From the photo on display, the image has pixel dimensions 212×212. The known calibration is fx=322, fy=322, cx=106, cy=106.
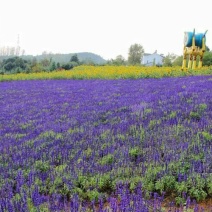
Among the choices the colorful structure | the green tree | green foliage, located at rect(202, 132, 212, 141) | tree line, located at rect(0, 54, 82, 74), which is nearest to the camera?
green foliage, located at rect(202, 132, 212, 141)

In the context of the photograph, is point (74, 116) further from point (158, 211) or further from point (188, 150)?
point (158, 211)

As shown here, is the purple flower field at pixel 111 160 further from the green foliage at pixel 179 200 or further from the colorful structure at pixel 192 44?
the colorful structure at pixel 192 44

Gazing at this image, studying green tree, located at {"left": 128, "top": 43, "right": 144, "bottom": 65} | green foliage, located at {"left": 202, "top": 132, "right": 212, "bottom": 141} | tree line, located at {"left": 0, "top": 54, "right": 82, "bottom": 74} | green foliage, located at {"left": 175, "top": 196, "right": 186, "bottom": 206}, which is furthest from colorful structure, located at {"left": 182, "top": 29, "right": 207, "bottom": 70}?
green tree, located at {"left": 128, "top": 43, "right": 144, "bottom": 65}

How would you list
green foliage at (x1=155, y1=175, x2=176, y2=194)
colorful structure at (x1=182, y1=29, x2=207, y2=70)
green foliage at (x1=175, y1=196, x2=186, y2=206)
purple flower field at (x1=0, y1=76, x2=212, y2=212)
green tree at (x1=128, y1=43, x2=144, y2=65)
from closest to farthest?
1. green foliage at (x1=175, y1=196, x2=186, y2=206)
2. purple flower field at (x1=0, y1=76, x2=212, y2=212)
3. green foliage at (x1=155, y1=175, x2=176, y2=194)
4. colorful structure at (x1=182, y1=29, x2=207, y2=70)
5. green tree at (x1=128, y1=43, x2=144, y2=65)

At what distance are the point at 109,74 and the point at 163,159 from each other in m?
21.1

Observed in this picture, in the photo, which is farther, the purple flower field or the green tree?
the green tree

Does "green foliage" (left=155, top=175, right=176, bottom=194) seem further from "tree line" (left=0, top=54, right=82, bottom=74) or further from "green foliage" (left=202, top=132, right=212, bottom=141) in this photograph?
"tree line" (left=0, top=54, right=82, bottom=74)

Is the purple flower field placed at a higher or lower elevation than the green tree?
lower

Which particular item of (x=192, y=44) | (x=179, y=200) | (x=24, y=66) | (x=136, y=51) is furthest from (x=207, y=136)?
(x=136, y=51)

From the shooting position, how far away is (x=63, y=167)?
16.5 ft

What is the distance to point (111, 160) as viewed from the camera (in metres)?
5.27

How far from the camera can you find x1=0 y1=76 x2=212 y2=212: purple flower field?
406 cm

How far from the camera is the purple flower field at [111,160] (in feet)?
13.3

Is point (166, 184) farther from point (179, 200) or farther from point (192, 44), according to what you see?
point (192, 44)
